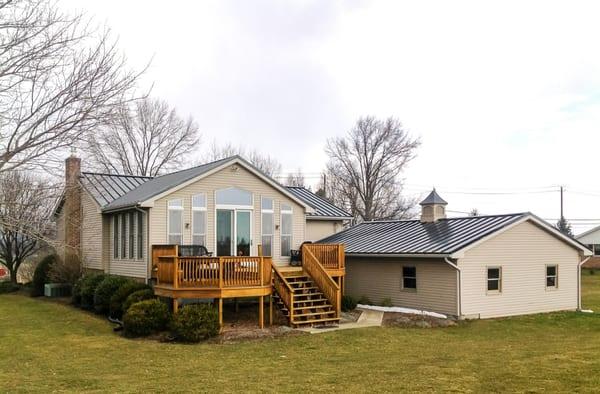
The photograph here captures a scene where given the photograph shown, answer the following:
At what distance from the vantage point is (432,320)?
1844 cm

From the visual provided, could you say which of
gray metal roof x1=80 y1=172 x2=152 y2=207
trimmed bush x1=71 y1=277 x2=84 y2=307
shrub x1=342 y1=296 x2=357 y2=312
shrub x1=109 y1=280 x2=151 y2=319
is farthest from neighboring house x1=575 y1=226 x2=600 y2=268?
shrub x1=109 y1=280 x2=151 y2=319

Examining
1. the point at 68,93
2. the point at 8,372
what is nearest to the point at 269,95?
the point at 68,93

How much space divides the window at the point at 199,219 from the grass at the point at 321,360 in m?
4.25

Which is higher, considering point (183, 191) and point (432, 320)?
point (183, 191)

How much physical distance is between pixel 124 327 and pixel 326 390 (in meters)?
8.14

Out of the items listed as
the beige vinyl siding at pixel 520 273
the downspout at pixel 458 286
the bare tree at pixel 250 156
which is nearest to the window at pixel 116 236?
the downspout at pixel 458 286

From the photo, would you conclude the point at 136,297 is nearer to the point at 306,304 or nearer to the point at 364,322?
the point at 306,304

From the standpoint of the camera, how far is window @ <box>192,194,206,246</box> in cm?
2070

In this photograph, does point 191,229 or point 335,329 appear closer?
point 335,329

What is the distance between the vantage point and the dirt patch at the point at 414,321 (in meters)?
17.8

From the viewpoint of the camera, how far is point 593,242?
5569 centimetres

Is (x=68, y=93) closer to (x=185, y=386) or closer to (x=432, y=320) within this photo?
(x=185, y=386)

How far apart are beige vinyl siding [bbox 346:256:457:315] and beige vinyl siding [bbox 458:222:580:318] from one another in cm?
56

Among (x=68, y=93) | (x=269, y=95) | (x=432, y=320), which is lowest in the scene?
(x=432, y=320)
